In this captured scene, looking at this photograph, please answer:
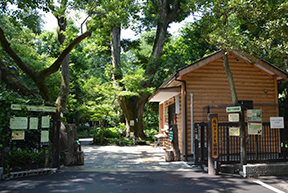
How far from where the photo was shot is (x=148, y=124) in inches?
992

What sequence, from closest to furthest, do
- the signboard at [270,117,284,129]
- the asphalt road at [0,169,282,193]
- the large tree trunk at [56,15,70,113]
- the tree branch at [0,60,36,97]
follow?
the asphalt road at [0,169,282,193], the signboard at [270,117,284,129], the tree branch at [0,60,36,97], the large tree trunk at [56,15,70,113]

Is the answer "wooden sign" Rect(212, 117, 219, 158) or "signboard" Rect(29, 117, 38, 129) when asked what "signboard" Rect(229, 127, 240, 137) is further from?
"signboard" Rect(29, 117, 38, 129)

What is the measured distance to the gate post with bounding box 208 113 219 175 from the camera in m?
6.93

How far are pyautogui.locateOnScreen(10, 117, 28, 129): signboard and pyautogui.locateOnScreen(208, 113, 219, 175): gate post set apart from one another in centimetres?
586

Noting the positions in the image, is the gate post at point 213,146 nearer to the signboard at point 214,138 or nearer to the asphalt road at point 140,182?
the signboard at point 214,138

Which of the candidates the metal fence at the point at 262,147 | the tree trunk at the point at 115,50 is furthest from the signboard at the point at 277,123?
the tree trunk at the point at 115,50

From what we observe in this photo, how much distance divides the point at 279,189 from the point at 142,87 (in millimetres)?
13164

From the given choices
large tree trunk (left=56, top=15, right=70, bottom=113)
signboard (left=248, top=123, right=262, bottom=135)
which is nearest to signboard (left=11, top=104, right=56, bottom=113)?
large tree trunk (left=56, top=15, right=70, bottom=113)

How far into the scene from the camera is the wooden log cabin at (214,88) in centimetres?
981

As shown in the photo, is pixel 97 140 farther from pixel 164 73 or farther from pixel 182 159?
pixel 182 159

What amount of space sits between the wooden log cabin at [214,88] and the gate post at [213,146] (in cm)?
236

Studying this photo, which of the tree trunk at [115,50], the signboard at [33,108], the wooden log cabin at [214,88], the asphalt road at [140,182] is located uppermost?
the tree trunk at [115,50]

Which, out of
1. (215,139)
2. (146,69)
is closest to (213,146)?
(215,139)

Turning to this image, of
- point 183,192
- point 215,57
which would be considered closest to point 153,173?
point 183,192
